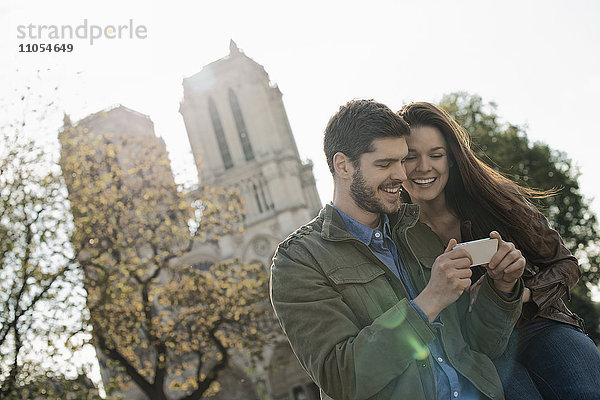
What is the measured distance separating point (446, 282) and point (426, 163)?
1.07m

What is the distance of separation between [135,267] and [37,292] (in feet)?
8.90

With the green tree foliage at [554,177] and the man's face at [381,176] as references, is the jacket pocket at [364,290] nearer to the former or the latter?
the man's face at [381,176]

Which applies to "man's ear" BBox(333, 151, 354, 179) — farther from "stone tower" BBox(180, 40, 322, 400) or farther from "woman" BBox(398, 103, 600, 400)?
"stone tower" BBox(180, 40, 322, 400)

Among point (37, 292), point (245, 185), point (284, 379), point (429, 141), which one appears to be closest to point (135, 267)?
point (37, 292)

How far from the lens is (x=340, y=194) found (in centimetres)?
290

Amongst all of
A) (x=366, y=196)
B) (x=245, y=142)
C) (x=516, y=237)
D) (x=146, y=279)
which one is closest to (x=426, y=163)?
(x=516, y=237)

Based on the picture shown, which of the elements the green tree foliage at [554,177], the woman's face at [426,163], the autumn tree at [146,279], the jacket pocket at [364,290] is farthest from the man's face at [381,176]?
the green tree foliage at [554,177]

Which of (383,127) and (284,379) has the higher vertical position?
(383,127)

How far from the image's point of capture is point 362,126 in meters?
Answer: 2.69

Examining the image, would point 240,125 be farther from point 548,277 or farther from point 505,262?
point 505,262

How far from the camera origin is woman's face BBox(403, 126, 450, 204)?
3.31 m

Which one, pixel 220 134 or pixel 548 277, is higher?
pixel 220 134

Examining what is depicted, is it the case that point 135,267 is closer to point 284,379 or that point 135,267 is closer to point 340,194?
point 340,194

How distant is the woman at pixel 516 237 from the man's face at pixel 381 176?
604 millimetres
